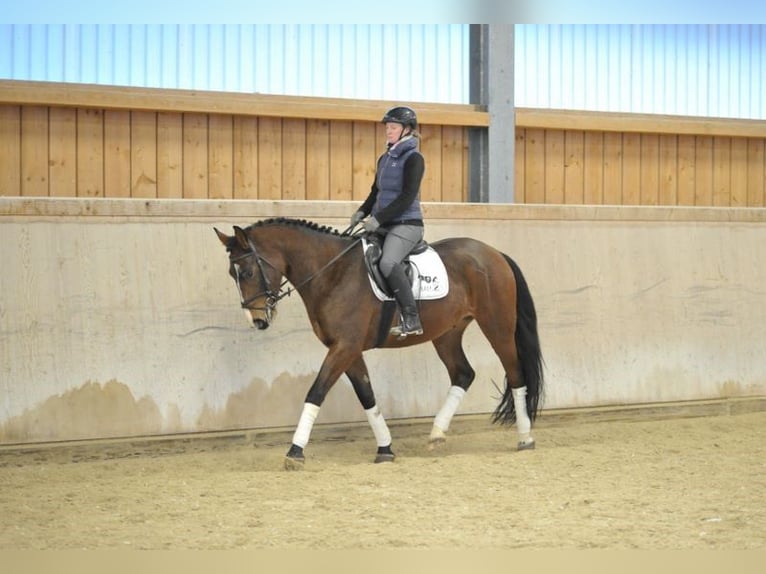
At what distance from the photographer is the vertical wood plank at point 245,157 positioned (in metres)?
7.91

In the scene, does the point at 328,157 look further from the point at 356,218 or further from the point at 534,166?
the point at 534,166

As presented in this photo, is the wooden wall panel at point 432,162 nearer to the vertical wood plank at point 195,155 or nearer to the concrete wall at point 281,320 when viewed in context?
the concrete wall at point 281,320

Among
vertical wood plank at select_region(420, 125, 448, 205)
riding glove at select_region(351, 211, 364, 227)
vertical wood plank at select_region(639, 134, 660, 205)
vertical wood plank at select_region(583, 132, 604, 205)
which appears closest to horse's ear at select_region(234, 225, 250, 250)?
riding glove at select_region(351, 211, 364, 227)

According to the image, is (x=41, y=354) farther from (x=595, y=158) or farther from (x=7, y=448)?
(x=595, y=158)

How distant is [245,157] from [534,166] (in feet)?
9.17

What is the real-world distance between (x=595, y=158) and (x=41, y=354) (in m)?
5.49

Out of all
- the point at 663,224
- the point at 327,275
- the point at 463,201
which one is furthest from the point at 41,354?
the point at 663,224

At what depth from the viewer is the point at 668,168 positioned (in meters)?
9.66

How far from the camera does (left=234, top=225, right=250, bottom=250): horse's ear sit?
6051 mm

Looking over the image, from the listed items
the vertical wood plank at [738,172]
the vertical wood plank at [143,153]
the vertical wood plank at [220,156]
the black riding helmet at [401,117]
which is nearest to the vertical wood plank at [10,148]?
the vertical wood plank at [143,153]

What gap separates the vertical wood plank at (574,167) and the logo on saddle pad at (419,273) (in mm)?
2988

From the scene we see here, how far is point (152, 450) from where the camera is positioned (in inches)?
262

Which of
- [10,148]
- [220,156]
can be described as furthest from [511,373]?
[10,148]

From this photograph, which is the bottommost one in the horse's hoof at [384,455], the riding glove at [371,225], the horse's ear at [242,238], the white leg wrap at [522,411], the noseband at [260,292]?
the horse's hoof at [384,455]
